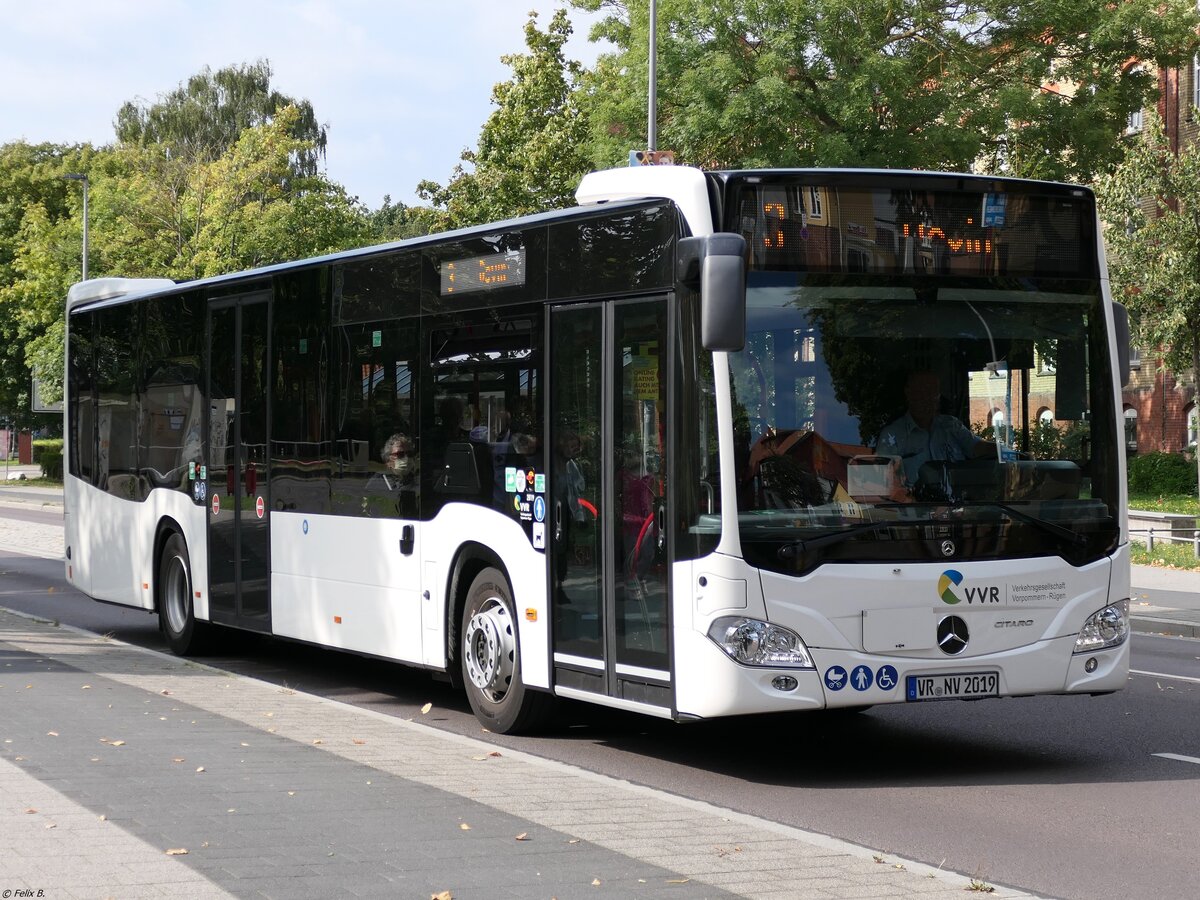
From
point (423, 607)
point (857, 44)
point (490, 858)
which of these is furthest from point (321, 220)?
→ point (490, 858)

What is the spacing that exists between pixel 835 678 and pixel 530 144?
3034cm

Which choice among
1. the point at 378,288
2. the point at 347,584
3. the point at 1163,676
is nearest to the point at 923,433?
the point at 378,288


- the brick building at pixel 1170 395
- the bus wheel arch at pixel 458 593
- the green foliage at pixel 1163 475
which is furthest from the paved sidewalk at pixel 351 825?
the brick building at pixel 1170 395

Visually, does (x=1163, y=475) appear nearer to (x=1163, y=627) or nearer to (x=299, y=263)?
(x=1163, y=627)

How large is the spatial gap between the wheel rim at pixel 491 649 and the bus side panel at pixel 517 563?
215 millimetres

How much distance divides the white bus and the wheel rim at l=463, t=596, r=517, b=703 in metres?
0.03

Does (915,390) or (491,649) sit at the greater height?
(915,390)

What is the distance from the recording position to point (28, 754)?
825cm

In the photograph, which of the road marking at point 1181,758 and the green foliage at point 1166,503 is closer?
the road marking at point 1181,758

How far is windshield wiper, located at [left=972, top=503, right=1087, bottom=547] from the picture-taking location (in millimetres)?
8594

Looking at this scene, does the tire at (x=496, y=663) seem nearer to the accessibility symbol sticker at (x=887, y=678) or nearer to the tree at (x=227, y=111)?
the accessibility symbol sticker at (x=887, y=678)

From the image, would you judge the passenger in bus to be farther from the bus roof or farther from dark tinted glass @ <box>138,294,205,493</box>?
dark tinted glass @ <box>138,294,205,493</box>

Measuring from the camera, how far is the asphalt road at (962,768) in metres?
6.90

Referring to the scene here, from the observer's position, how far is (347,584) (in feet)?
38.9
